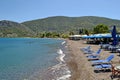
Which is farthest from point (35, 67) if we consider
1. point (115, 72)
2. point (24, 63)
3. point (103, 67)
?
point (115, 72)

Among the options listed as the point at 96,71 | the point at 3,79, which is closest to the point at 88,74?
the point at 96,71

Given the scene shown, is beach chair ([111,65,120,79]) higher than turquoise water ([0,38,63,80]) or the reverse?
higher

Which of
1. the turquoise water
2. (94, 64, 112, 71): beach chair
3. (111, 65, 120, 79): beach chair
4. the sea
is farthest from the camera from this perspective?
the turquoise water

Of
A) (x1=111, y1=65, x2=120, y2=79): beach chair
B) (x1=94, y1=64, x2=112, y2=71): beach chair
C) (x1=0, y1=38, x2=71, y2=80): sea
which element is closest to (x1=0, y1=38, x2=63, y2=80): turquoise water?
(x1=0, y1=38, x2=71, y2=80): sea


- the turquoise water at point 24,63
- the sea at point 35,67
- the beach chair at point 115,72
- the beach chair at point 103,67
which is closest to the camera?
the beach chair at point 115,72

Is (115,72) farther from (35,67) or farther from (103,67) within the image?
(35,67)

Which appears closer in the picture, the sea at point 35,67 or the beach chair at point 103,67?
the beach chair at point 103,67

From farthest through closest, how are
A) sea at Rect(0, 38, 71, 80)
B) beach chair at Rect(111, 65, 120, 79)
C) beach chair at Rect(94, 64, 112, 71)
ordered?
1. sea at Rect(0, 38, 71, 80)
2. beach chair at Rect(94, 64, 112, 71)
3. beach chair at Rect(111, 65, 120, 79)

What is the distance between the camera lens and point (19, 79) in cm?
1605

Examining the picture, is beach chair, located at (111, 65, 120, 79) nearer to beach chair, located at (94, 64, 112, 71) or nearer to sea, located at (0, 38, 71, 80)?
beach chair, located at (94, 64, 112, 71)

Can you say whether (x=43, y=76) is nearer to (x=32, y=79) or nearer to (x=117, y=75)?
(x=32, y=79)

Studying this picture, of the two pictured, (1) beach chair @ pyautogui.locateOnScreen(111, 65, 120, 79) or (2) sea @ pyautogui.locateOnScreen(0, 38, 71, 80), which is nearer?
(1) beach chair @ pyautogui.locateOnScreen(111, 65, 120, 79)

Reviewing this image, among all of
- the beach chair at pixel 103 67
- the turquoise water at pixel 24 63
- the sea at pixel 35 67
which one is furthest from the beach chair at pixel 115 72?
the turquoise water at pixel 24 63

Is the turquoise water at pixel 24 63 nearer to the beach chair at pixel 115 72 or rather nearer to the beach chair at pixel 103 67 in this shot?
the beach chair at pixel 103 67
